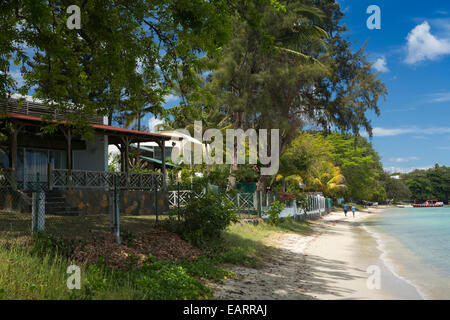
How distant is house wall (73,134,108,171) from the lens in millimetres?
21094

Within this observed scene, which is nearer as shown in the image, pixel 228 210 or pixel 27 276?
pixel 27 276

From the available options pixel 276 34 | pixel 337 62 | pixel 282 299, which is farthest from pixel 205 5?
pixel 337 62

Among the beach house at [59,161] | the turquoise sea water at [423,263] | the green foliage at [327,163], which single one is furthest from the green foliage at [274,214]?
the green foliage at [327,163]

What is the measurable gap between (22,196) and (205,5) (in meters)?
9.50

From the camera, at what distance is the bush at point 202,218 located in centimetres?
1160

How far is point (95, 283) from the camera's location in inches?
243

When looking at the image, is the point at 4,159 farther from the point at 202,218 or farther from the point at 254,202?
the point at 254,202

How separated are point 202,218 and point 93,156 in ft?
38.4

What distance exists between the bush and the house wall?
1063 centimetres

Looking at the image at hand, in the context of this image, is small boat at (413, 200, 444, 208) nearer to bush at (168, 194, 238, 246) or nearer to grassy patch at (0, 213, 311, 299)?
bush at (168, 194, 238, 246)

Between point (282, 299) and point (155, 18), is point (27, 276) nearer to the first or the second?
point (282, 299)

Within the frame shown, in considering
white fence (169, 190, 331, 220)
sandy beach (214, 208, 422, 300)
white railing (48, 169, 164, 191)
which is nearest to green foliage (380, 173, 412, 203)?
white fence (169, 190, 331, 220)

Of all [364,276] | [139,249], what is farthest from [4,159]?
[364,276]

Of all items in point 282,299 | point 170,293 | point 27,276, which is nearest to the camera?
point 27,276
